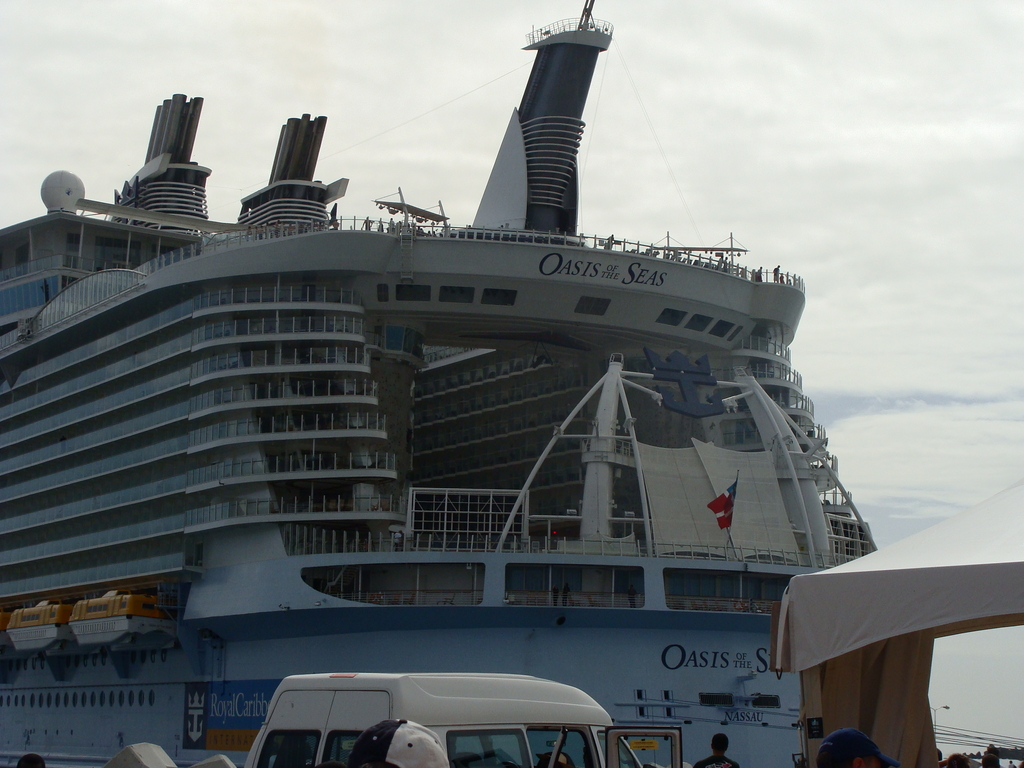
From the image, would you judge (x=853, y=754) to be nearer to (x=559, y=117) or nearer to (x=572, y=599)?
(x=572, y=599)

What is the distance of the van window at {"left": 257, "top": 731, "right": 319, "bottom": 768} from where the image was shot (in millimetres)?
10539

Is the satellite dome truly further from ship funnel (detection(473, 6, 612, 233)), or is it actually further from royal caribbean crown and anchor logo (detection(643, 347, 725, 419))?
royal caribbean crown and anchor logo (detection(643, 347, 725, 419))

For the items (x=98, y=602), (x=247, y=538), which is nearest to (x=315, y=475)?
(x=247, y=538)

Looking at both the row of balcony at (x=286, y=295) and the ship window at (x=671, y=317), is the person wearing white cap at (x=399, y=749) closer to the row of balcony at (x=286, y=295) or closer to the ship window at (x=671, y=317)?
the row of balcony at (x=286, y=295)

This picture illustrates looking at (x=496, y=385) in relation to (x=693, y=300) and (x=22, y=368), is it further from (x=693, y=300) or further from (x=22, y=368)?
(x=22, y=368)

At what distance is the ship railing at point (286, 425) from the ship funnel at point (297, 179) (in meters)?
18.8

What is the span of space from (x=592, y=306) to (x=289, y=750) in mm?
29833

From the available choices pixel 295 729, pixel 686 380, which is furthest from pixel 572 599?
pixel 295 729

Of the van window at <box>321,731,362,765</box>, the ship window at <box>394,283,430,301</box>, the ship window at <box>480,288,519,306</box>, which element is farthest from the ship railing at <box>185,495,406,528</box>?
the van window at <box>321,731,362,765</box>

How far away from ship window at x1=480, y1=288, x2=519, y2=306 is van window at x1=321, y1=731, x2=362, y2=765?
28991 millimetres

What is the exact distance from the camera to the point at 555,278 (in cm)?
3847

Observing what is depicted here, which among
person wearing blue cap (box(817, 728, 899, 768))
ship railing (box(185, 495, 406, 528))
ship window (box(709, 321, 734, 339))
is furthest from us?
ship window (box(709, 321, 734, 339))

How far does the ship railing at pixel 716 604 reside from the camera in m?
33.1

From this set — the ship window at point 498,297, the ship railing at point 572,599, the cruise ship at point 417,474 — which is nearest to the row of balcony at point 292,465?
the cruise ship at point 417,474
